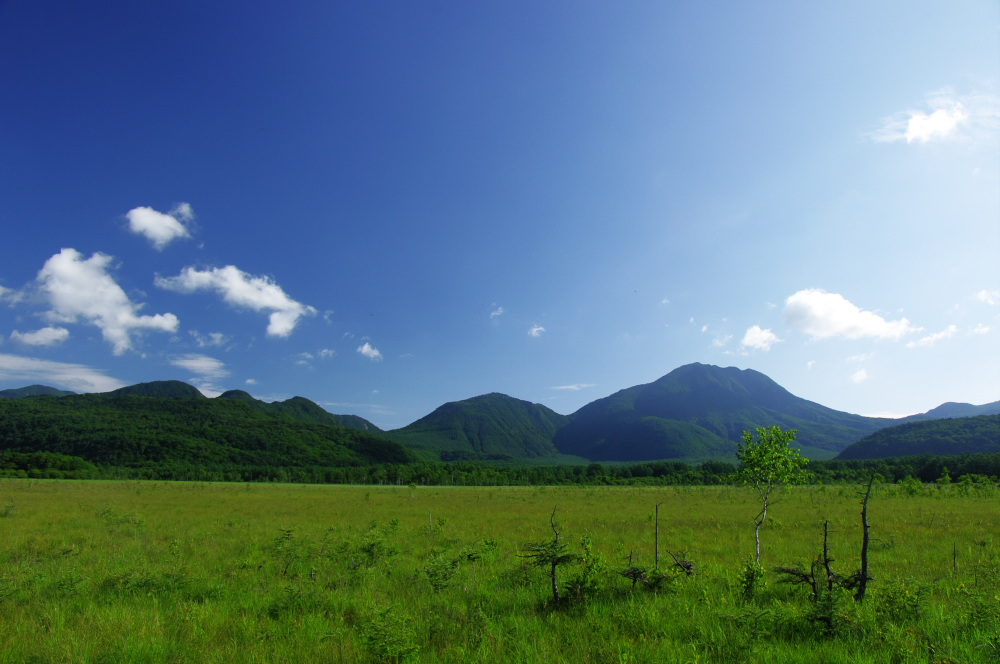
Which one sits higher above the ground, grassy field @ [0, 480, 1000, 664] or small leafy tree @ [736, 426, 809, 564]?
small leafy tree @ [736, 426, 809, 564]

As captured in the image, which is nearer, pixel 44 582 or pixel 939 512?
pixel 44 582

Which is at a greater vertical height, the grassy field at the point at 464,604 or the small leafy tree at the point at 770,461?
the small leafy tree at the point at 770,461


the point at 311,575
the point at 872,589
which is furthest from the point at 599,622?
the point at 311,575

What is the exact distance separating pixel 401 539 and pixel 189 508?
20.4m

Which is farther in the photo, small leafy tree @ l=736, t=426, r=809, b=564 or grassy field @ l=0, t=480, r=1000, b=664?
small leafy tree @ l=736, t=426, r=809, b=564

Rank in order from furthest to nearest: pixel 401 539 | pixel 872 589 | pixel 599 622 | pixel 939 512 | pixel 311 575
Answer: pixel 939 512 < pixel 401 539 < pixel 311 575 < pixel 872 589 < pixel 599 622

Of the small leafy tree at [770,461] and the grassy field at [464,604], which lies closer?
the grassy field at [464,604]

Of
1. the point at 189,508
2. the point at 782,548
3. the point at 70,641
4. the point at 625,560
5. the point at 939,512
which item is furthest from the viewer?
the point at 189,508

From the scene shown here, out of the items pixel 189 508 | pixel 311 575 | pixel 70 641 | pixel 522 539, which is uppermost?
pixel 70 641

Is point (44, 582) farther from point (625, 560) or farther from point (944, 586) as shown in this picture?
point (944, 586)

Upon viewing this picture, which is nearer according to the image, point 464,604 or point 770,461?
point 464,604

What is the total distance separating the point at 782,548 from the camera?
15633mm

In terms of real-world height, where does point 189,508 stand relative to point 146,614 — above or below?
below

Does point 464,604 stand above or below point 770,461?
below
